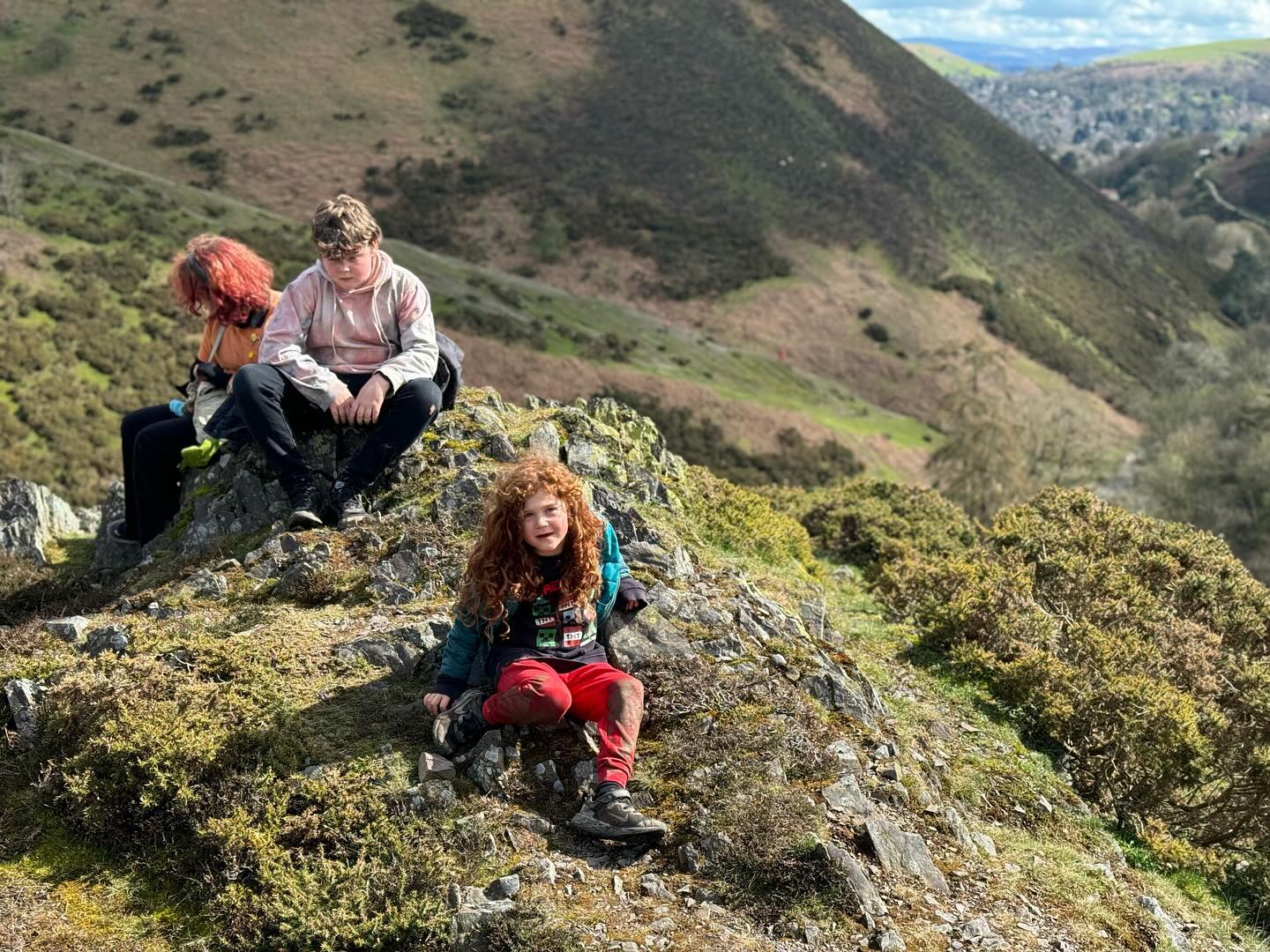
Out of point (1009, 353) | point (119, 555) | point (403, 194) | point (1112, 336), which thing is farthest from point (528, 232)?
point (119, 555)

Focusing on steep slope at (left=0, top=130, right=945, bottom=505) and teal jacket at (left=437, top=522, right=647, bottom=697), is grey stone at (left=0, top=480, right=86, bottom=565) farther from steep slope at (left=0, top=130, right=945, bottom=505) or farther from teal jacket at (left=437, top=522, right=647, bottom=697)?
steep slope at (left=0, top=130, right=945, bottom=505)

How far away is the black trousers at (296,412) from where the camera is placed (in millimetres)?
7227

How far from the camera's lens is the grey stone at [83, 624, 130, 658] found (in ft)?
19.2

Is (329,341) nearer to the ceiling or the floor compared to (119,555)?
nearer to the ceiling

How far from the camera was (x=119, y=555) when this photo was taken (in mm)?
8961

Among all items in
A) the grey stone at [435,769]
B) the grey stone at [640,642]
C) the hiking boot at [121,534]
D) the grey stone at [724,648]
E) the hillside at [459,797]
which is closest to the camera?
the hillside at [459,797]

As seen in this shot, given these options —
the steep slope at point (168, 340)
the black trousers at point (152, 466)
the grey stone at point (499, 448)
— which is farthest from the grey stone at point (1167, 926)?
the steep slope at point (168, 340)

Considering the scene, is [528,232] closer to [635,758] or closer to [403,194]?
[403,194]

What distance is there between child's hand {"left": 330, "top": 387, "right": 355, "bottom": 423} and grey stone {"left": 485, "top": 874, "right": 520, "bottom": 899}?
4.09m

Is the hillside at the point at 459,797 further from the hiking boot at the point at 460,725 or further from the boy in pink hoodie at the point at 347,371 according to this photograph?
the boy in pink hoodie at the point at 347,371

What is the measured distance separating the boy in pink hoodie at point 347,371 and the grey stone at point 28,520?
412cm

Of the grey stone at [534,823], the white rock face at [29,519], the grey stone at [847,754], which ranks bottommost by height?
the white rock face at [29,519]

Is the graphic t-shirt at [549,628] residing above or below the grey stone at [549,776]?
above

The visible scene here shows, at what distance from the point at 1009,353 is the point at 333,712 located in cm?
7244
